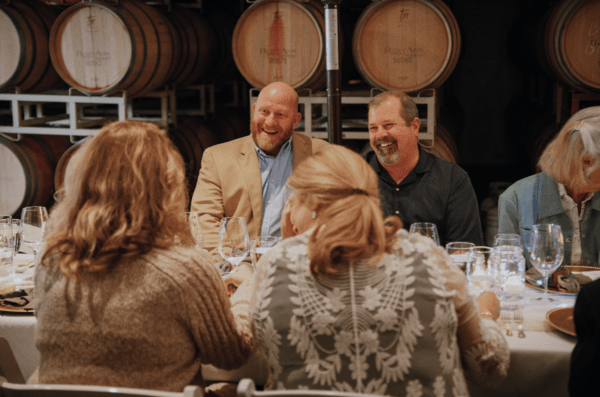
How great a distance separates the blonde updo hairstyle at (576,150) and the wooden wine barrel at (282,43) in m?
1.72

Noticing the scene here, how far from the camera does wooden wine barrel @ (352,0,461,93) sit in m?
3.75

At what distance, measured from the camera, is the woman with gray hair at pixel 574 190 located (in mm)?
2529

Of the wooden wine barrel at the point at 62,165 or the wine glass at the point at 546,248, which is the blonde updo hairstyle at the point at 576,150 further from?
the wooden wine barrel at the point at 62,165

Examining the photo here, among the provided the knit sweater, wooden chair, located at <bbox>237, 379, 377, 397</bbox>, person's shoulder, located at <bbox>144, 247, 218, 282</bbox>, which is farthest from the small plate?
wooden chair, located at <bbox>237, 379, 377, 397</bbox>

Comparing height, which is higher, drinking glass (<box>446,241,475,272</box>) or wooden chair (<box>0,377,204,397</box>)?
drinking glass (<box>446,241,475,272</box>)

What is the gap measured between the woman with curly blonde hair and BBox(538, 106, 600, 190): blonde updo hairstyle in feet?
5.55

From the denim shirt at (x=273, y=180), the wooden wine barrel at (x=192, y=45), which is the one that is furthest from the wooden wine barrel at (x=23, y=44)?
the denim shirt at (x=273, y=180)

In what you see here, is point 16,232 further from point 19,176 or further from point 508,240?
point 19,176

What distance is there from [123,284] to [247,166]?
6.29 ft

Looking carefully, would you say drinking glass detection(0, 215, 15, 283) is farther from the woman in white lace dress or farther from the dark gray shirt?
the dark gray shirt

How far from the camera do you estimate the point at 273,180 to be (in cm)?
336

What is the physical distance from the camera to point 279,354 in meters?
1.42

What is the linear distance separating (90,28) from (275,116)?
1700 mm

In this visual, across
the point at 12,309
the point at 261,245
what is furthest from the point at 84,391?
the point at 261,245
